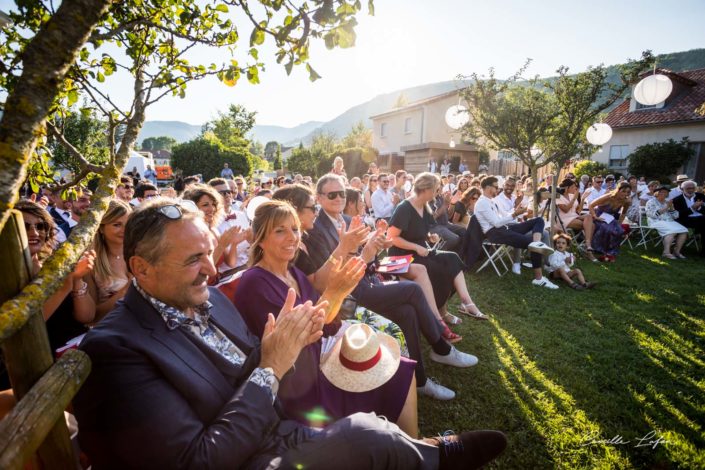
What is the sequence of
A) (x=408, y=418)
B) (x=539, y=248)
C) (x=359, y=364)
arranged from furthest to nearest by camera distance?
(x=539, y=248)
(x=408, y=418)
(x=359, y=364)

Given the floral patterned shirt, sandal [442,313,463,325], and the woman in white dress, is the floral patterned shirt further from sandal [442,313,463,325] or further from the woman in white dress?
the woman in white dress

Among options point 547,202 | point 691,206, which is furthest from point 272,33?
point 691,206

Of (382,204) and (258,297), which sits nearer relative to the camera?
(258,297)

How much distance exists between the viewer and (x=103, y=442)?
4.15ft

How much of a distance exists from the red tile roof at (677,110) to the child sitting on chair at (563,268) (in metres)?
21.8

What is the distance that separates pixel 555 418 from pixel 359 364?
2.12 metres

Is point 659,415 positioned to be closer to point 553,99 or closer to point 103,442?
point 103,442

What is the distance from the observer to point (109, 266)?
2.85 m

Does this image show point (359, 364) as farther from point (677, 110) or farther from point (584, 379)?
point (677, 110)

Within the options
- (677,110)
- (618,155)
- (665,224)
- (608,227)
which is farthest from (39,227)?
(677,110)

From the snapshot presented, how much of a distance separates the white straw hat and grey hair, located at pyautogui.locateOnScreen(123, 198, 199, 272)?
1.27 meters

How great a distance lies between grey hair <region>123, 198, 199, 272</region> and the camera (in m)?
1.56

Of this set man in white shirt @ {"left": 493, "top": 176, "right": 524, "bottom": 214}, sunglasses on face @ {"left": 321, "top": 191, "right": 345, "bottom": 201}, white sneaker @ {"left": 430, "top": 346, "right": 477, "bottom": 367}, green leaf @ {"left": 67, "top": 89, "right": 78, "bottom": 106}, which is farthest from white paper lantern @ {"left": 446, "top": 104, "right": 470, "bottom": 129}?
green leaf @ {"left": 67, "top": 89, "right": 78, "bottom": 106}

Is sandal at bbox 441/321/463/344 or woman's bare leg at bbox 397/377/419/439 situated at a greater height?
woman's bare leg at bbox 397/377/419/439
